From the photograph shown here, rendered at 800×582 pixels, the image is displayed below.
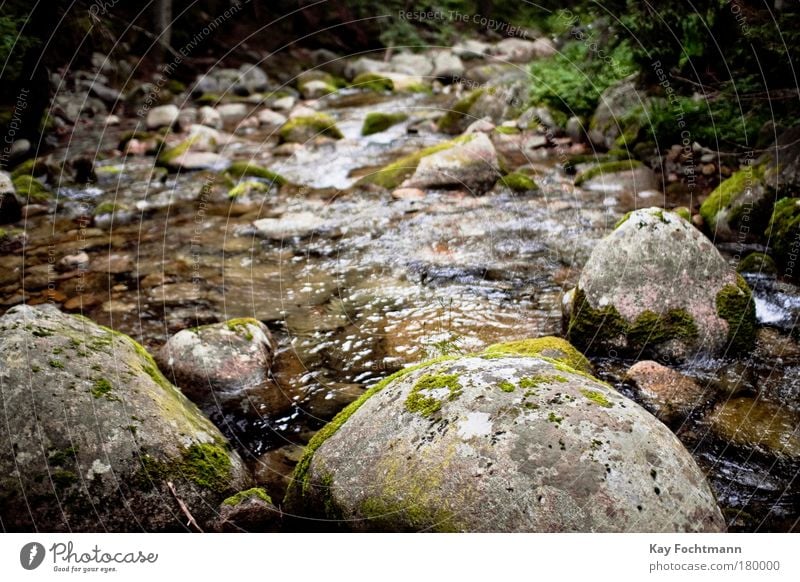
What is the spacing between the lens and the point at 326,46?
3036 cm

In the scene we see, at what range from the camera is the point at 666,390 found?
4.92 m

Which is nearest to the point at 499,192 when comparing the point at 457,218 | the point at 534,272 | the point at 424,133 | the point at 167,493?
the point at 457,218

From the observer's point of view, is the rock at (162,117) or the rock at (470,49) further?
the rock at (470,49)

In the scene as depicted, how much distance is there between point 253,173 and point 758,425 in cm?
1077

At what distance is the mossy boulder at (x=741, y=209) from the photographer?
306 inches

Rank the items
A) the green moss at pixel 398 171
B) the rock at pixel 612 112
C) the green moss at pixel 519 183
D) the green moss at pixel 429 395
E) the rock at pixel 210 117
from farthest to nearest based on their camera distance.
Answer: the rock at pixel 210 117 → the rock at pixel 612 112 → the green moss at pixel 398 171 → the green moss at pixel 519 183 → the green moss at pixel 429 395

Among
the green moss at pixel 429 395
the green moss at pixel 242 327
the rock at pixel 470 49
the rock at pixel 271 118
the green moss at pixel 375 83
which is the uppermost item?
the rock at pixel 470 49

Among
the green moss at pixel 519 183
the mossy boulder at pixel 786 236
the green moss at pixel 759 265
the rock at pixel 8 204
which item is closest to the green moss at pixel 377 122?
the green moss at pixel 519 183

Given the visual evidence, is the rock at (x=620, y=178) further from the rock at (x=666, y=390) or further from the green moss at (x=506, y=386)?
the green moss at (x=506, y=386)

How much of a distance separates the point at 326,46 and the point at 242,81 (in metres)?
8.58

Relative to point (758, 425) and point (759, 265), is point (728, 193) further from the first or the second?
point (758, 425)

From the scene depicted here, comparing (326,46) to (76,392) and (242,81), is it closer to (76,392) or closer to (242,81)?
(242,81)

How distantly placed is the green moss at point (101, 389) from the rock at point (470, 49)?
26.6 metres

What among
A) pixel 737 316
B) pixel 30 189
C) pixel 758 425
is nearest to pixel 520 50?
pixel 30 189
